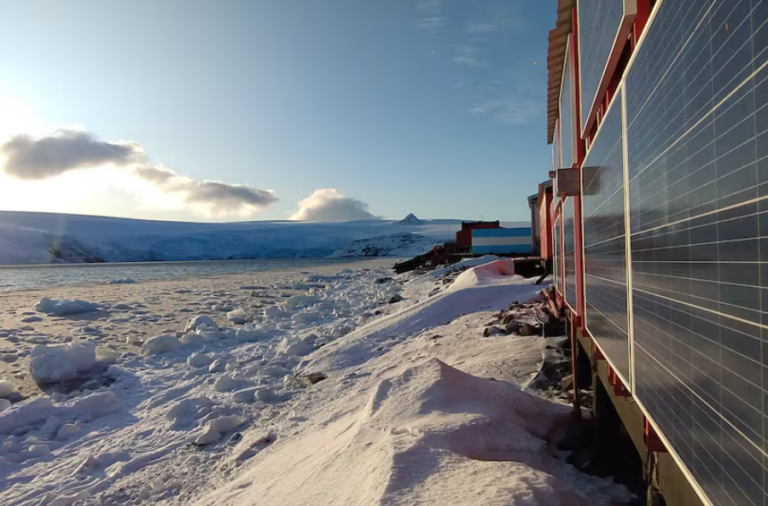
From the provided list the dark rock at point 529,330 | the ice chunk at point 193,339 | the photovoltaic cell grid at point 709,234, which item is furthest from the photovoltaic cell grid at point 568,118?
the ice chunk at point 193,339

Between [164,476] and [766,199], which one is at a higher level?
[766,199]

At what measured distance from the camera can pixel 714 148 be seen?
3.09ft

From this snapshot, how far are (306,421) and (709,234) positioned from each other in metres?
4.31

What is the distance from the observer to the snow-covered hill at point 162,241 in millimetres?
79669

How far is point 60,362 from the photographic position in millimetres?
7523

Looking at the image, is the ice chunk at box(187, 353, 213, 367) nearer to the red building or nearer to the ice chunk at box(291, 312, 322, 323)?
the ice chunk at box(291, 312, 322, 323)

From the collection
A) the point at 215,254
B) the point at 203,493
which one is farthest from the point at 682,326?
the point at 215,254

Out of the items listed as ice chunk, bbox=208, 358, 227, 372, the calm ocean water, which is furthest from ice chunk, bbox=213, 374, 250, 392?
the calm ocean water

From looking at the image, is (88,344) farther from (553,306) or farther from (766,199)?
(766,199)

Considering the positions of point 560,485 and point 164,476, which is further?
point 164,476

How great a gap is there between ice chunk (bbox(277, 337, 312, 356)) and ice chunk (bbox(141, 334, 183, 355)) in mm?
2357

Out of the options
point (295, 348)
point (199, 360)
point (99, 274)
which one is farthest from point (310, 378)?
point (99, 274)

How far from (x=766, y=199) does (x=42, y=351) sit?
31.2ft

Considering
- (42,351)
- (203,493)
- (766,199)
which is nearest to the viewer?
(766,199)
